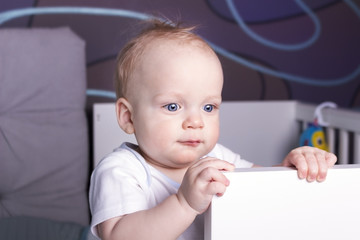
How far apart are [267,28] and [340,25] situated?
0.31 metres

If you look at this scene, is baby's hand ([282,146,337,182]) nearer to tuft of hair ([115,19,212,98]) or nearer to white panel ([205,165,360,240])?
white panel ([205,165,360,240])

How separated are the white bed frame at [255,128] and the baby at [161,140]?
74 cm

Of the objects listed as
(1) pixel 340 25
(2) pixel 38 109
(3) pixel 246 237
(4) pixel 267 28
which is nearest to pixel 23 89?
(2) pixel 38 109

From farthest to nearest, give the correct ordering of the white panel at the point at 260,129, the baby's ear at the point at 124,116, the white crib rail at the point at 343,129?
the white panel at the point at 260,129 → the white crib rail at the point at 343,129 → the baby's ear at the point at 124,116

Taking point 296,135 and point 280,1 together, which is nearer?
point 296,135

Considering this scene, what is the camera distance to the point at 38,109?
57.5 inches

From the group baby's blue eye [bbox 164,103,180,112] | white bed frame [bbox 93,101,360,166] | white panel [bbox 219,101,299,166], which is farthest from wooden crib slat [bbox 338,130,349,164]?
baby's blue eye [bbox 164,103,180,112]

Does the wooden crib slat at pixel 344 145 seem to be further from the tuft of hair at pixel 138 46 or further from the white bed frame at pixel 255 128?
the tuft of hair at pixel 138 46

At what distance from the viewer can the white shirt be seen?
0.67m

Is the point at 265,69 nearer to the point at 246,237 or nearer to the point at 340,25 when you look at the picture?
the point at 340,25

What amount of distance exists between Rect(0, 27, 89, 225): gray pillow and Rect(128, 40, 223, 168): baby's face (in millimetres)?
767

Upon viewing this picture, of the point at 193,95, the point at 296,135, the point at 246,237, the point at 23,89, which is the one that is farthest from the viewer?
the point at 296,135

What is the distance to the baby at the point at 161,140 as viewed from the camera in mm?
617

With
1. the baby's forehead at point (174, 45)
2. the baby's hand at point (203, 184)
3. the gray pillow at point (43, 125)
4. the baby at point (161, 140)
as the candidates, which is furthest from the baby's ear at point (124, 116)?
the gray pillow at point (43, 125)
